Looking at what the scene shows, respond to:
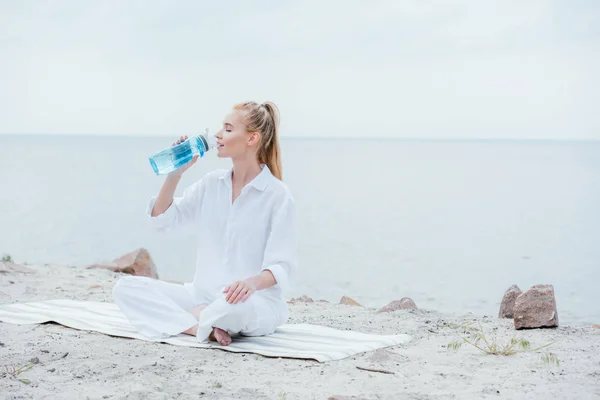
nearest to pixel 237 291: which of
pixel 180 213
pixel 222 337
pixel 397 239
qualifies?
pixel 222 337

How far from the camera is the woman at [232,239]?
488 cm

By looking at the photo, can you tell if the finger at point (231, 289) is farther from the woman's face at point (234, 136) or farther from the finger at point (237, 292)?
the woman's face at point (234, 136)

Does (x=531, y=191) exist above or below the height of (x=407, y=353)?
above

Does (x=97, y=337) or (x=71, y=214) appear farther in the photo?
(x=71, y=214)

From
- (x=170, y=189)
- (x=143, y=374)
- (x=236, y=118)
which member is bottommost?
(x=143, y=374)

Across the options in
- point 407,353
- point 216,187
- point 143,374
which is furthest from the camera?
point 216,187

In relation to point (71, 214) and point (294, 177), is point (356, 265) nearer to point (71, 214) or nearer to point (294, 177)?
point (71, 214)

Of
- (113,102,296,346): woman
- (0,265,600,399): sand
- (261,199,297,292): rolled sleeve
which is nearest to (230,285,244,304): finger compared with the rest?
(113,102,296,346): woman

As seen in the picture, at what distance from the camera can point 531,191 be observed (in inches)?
1398

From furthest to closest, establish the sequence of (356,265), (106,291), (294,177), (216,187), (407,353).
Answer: (294,177) → (356,265) → (106,291) → (216,187) → (407,353)

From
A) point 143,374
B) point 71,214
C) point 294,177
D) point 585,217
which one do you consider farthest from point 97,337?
point 294,177

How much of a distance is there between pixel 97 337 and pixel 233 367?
113 centimetres

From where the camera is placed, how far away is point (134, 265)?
30.2ft

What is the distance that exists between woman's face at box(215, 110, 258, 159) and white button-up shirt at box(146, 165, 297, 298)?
0.21 m
